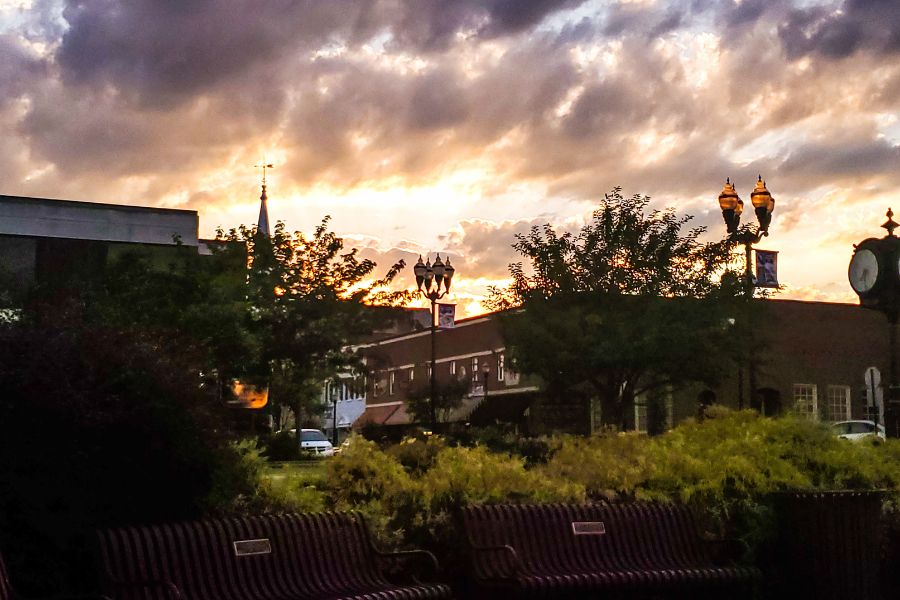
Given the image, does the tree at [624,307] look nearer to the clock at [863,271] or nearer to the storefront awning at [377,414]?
the clock at [863,271]

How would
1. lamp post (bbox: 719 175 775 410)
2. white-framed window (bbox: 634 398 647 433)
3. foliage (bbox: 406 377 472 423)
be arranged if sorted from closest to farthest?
lamp post (bbox: 719 175 775 410) → white-framed window (bbox: 634 398 647 433) → foliage (bbox: 406 377 472 423)

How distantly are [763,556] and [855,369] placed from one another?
2350 inches

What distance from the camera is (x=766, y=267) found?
97.5 ft

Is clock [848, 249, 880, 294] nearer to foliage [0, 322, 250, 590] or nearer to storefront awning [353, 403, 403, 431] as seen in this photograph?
foliage [0, 322, 250, 590]

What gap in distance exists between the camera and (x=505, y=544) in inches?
340

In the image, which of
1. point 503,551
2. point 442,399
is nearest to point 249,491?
point 503,551

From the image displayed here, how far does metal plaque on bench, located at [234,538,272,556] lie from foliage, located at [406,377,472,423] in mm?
57831

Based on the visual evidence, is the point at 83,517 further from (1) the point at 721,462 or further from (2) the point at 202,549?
(1) the point at 721,462

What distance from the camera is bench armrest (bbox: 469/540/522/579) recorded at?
828 cm

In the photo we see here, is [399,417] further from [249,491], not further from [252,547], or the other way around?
[252,547]

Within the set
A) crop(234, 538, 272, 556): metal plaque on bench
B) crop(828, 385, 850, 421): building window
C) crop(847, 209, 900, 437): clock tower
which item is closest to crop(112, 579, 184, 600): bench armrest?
crop(234, 538, 272, 556): metal plaque on bench

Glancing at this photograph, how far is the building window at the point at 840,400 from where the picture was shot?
6538cm

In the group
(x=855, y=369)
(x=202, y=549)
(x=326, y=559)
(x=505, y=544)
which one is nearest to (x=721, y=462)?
(x=505, y=544)

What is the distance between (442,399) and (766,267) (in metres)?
38.9
